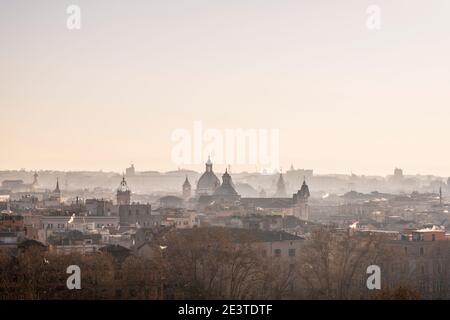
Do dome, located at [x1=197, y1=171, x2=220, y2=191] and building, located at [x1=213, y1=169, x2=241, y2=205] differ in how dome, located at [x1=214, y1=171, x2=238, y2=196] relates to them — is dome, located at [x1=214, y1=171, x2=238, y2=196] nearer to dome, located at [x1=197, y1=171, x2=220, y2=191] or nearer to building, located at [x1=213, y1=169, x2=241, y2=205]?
building, located at [x1=213, y1=169, x2=241, y2=205]

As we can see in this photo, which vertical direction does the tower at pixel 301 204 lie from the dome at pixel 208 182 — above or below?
below

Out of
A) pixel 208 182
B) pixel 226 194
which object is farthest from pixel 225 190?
pixel 208 182

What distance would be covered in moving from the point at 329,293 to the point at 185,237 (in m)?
7.26

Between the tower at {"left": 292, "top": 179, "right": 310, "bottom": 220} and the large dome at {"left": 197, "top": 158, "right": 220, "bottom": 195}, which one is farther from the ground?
the large dome at {"left": 197, "top": 158, "right": 220, "bottom": 195}

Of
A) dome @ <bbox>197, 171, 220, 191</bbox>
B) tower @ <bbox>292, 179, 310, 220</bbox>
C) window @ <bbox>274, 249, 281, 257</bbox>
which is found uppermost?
dome @ <bbox>197, 171, 220, 191</bbox>

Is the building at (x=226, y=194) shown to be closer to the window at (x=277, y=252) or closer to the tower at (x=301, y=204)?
the tower at (x=301, y=204)

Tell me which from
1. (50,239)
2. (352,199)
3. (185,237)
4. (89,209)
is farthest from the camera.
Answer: (352,199)

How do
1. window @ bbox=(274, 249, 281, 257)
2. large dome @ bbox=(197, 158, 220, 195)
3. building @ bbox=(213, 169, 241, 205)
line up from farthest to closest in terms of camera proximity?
large dome @ bbox=(197, 158, 220, 195)
building @ bbox=(213, 169, 241, 205)
window @ bbox=(274, 249, 281, 257)

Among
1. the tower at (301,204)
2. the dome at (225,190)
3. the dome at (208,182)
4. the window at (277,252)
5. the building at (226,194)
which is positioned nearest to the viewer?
the window at (277,252)

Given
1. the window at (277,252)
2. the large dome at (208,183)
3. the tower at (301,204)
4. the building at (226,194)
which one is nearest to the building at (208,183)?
the large dome at (208,183)

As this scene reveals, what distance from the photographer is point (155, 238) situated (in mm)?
52219

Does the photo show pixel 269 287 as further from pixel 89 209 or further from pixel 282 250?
pixel 89 209

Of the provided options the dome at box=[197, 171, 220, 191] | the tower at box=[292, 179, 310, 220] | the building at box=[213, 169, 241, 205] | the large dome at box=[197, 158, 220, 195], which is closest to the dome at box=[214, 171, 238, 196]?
the building at box=[213, 169, 241, 205]
